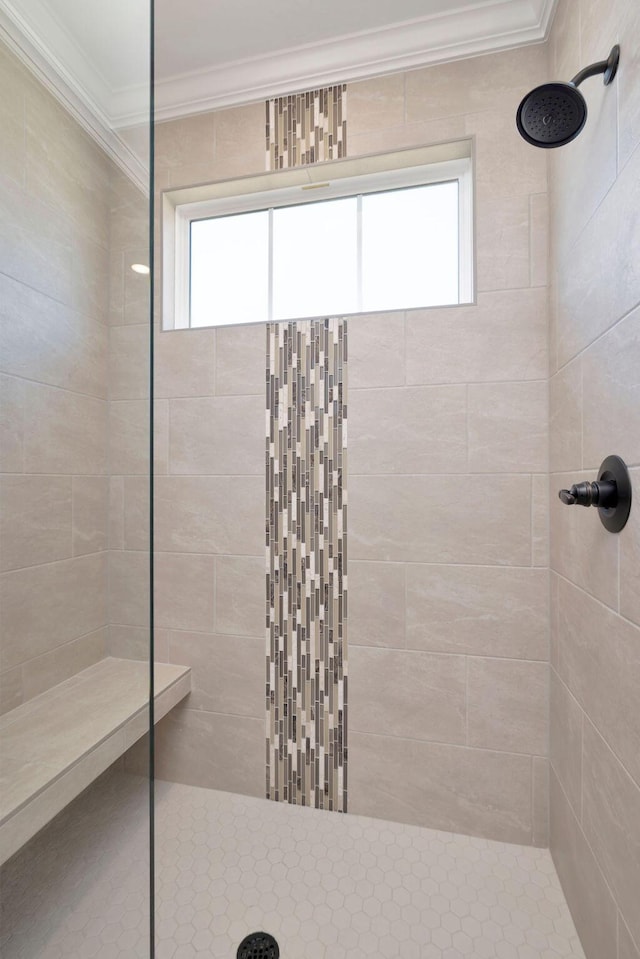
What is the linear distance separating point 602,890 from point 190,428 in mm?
1572

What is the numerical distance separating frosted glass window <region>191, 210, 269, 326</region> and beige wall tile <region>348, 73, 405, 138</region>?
418 millimetres

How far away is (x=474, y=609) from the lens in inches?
56.0

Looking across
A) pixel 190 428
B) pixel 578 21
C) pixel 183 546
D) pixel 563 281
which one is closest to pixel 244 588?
pixel 183 546

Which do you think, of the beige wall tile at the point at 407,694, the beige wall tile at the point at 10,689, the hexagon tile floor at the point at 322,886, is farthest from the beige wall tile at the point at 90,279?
the beige wall tile at the point at 407,694

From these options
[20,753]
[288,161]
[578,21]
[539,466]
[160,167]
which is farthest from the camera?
[160,167]

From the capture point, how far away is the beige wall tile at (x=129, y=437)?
1.90ft

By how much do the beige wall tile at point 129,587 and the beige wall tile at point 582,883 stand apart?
1.04 meters

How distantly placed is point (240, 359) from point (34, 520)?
1.20 m

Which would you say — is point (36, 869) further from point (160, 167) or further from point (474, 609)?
point (160, 167)

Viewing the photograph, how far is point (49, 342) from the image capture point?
50cm

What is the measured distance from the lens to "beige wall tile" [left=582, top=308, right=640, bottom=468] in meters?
0.81

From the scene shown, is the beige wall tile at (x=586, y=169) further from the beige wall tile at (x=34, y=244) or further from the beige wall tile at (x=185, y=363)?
the beige wall tile at (x=185, y=363)

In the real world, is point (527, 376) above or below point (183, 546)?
above

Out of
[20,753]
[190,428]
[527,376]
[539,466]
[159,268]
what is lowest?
[20,753]
